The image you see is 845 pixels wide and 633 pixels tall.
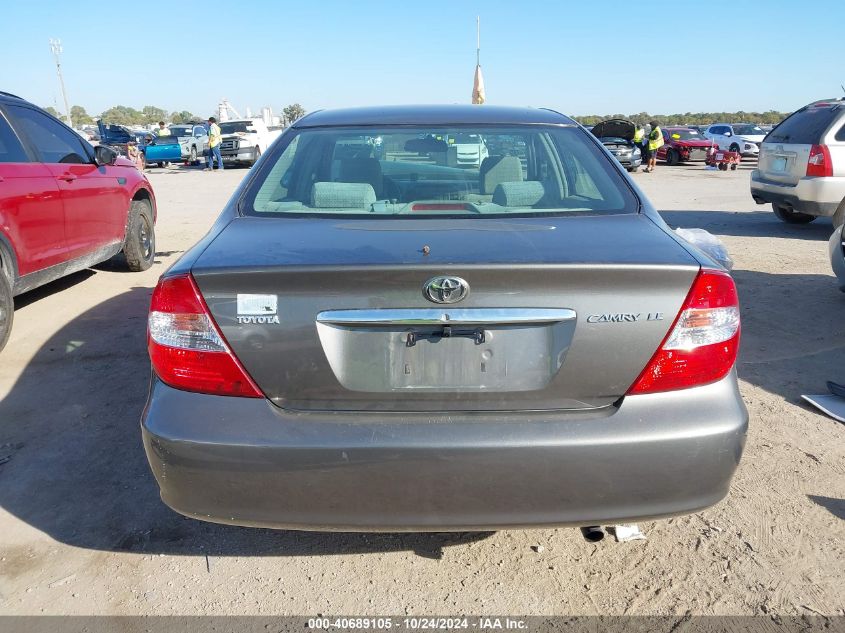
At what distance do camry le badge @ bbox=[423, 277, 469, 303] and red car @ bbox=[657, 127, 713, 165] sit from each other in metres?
26.4

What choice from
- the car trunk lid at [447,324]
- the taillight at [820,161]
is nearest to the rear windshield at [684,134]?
the taillight at [820,161]

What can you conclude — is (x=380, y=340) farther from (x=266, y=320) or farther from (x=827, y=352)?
(x=827, y=352)

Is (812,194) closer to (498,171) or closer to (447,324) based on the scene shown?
(498,171)

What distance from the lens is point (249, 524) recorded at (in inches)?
81.8

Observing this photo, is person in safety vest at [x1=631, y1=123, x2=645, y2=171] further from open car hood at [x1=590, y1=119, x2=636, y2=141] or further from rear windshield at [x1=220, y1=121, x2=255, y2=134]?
rear windshield at [x1=220, y1=121, x2=255, y2=134]

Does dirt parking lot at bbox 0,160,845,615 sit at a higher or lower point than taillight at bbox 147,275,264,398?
lower

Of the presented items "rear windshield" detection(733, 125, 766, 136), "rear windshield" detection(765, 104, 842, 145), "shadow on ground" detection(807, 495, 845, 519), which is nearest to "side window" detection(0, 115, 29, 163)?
"shadow on ground" detection(807, 495, 845, 519)

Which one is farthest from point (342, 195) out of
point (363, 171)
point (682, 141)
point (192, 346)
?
point (682, 141)

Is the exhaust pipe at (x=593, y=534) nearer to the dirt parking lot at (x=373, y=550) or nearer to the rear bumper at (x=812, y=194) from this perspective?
the dirt parking lot at (x=373, y=550)

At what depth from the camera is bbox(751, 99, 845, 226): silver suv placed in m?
8.77

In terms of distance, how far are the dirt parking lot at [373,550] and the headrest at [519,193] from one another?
134 cm

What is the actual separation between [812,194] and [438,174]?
787 centimetres

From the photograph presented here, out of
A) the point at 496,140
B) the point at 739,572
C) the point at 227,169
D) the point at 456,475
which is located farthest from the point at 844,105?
the point at 227,169

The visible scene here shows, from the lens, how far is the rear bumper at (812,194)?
8.76 meters
